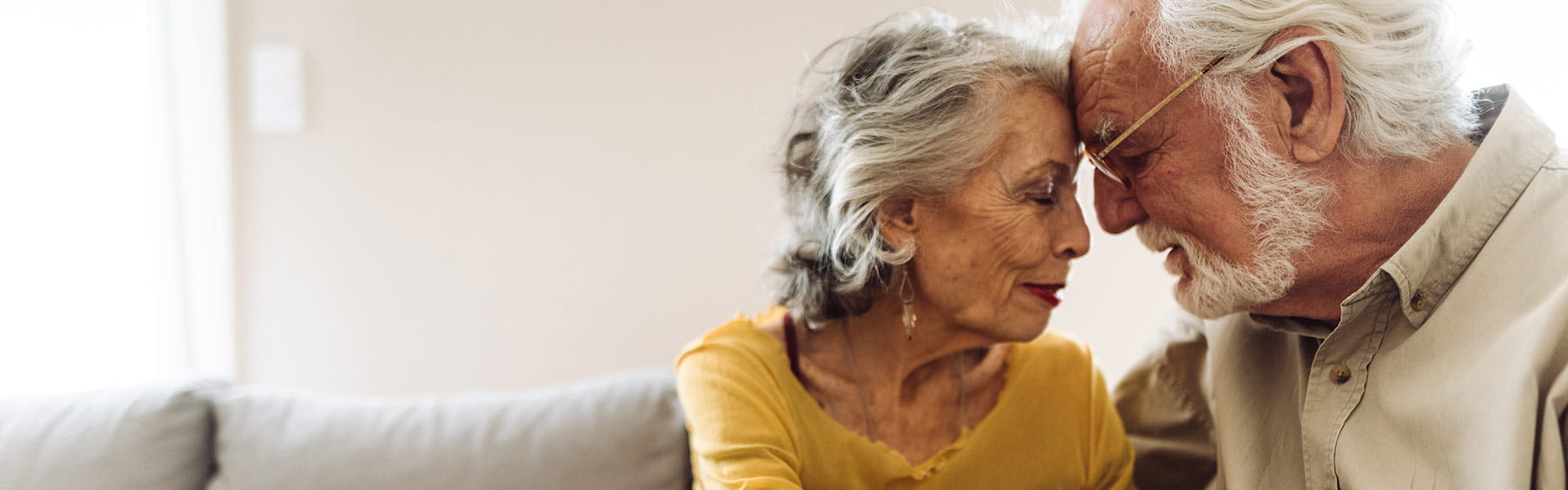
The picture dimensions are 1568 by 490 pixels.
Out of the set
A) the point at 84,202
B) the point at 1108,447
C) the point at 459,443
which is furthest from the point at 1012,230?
the point at 84,202

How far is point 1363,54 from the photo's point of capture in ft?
4.28

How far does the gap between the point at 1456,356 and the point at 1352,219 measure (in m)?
0.20

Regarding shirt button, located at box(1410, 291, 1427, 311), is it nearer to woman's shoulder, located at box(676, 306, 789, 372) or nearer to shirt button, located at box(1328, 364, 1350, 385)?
shirt button, located at box(1328, 364, 1350, 385)

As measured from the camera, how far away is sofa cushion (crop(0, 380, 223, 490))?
1.60 m

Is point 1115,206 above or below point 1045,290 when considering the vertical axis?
above

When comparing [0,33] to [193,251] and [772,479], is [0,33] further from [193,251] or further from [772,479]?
[772,479]

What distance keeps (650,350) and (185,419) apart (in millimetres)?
814

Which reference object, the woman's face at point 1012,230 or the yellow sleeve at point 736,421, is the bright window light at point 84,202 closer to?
the yellow sleeve at point 736,421

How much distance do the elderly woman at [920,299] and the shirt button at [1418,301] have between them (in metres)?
0.40

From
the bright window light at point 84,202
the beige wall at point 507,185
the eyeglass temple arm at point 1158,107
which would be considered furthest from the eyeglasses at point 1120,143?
the bright window light at point 84,202

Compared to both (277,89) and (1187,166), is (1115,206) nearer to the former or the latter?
(1187,166)

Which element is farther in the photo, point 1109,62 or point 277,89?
point 277,89

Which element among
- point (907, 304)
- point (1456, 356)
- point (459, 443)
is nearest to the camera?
point (1456, 356)

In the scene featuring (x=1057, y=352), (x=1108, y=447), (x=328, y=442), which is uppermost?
(x=1057, y=352)
